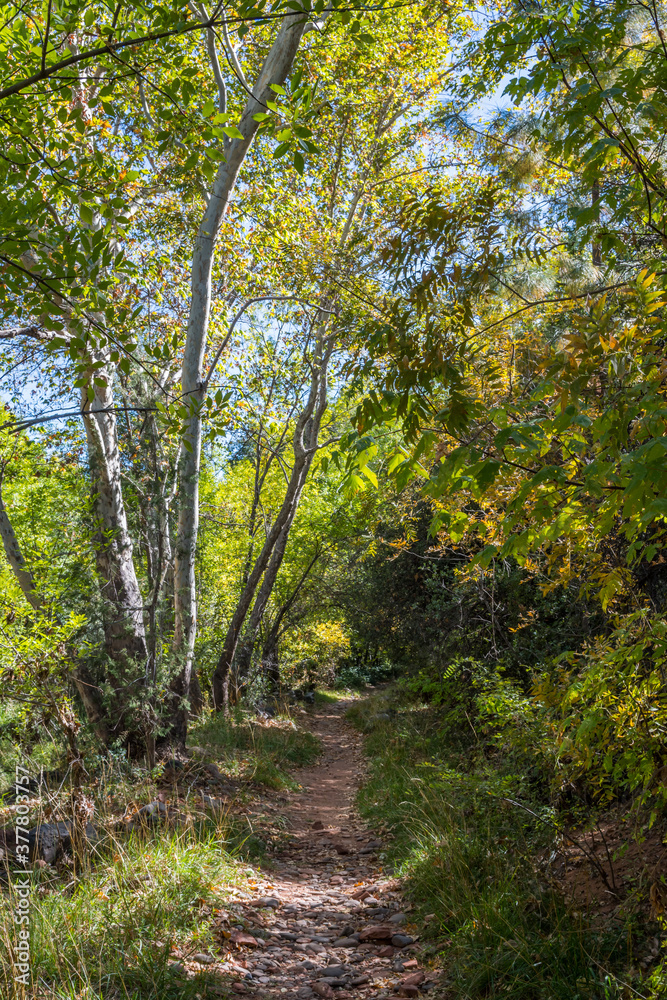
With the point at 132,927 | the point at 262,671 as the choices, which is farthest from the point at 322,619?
the point at 132,927

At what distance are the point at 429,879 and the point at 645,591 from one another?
2.86 metres

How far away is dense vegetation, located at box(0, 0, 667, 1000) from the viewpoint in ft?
9.11

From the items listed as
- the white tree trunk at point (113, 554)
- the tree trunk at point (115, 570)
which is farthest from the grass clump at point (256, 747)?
the white tree trunk at point (113, 554)

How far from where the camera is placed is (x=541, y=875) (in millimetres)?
4145

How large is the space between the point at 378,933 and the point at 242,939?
0.92 m

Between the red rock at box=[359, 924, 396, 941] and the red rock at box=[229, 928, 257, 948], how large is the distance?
749 mm

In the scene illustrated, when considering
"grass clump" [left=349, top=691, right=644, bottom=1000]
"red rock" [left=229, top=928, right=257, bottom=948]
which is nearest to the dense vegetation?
"grass clump" [left=349, top=691, right=644, bottom=1000]

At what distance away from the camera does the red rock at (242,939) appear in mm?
4125

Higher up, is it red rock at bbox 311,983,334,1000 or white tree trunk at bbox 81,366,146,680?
white tree trunk at bbox 81,366,146,680

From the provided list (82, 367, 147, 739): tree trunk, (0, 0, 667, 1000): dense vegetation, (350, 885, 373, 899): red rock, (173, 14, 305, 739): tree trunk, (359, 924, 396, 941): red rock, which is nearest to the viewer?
(0, 0, 667, 1000): dense vegetation

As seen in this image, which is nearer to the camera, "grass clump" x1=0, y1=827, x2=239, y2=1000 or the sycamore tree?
"grass clump" x1=0, y1=827, x2=239, y2=1000

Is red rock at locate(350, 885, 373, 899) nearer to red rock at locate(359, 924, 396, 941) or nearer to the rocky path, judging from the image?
the rocky path

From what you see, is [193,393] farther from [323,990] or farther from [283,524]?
[283,524]

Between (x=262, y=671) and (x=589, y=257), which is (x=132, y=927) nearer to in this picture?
(x=589, y=257)
